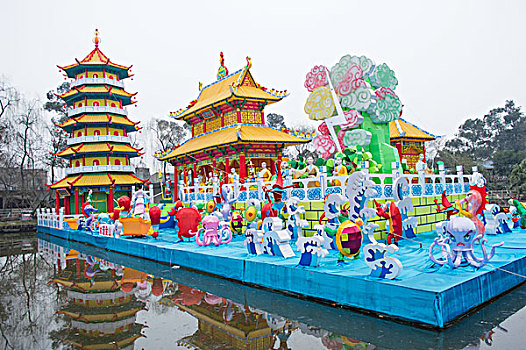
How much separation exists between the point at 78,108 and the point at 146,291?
2417 cm

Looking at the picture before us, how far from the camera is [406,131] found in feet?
81.3

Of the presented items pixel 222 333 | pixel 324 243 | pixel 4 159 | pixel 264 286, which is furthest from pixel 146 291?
pixel 4 159

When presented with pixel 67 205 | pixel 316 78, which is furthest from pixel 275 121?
pixel 316 78

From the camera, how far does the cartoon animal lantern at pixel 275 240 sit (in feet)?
25.3

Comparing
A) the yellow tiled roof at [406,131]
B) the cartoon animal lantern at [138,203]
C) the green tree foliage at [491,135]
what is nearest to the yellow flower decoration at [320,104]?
the cartoon animal lantern at [138,203]

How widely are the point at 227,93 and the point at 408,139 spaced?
11957mm

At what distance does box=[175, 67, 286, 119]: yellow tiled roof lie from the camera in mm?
21138

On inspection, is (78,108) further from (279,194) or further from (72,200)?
(279,194)

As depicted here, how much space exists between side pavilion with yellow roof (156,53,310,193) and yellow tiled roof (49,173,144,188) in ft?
16.1

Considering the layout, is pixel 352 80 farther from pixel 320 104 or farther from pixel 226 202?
pixel 226 202

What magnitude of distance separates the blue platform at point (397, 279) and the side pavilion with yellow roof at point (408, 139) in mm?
15283

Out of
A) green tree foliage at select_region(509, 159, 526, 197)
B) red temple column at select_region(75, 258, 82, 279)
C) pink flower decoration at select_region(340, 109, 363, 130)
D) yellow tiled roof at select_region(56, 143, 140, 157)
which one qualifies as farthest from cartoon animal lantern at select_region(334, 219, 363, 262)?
green tree foliage at select_region(509, 159, 526, 197)

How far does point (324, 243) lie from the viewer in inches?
276

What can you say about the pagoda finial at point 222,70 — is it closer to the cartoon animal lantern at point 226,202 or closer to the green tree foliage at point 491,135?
the cartoon animal lantern at point 226,202
